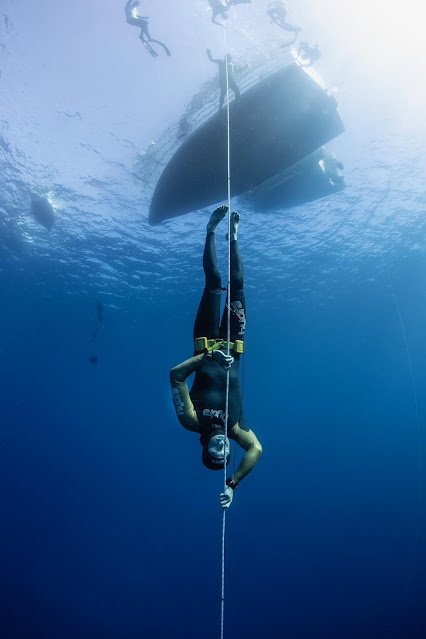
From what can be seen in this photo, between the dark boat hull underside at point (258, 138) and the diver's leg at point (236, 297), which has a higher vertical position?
the dark boat hull underside at point (258, 138)

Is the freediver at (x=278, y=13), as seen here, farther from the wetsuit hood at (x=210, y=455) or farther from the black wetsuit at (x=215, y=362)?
the wetsuit hood at (x=210, y=455)

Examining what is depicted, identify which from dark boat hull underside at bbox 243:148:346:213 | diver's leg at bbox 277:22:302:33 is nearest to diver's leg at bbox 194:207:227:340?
diver's leg at bbox 277:22:302:33

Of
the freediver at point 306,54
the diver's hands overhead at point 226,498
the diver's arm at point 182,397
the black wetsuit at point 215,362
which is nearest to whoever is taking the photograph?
the diver's hands overhead at point 226,498

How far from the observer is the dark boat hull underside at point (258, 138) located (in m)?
9.09

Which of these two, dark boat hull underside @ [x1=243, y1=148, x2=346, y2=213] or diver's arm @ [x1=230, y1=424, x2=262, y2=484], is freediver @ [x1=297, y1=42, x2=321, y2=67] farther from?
diver's arm @ [x1=230, y1=424, x2=262, y2=484]

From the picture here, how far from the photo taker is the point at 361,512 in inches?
2116

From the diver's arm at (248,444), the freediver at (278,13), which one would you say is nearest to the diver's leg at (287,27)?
the freediver at (278,13)

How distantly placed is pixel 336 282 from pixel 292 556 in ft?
116

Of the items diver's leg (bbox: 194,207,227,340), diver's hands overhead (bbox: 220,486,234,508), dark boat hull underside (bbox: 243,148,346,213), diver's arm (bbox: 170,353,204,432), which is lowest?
diver's hands overhead (bbox: 220,486,234,508)

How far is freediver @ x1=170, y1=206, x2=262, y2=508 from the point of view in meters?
4.45

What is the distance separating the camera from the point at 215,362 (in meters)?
5.15

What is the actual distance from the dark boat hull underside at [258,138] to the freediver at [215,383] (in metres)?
5.63

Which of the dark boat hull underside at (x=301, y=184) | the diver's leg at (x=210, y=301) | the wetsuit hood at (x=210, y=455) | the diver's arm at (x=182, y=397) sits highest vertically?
the dark boat hull underside at (x=301, y=184)

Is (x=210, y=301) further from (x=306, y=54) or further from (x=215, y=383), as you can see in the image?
(x=306, y=54)
